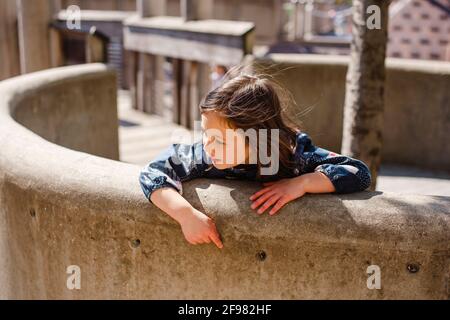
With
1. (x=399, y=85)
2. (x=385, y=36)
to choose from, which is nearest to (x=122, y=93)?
(x=399, y=85)

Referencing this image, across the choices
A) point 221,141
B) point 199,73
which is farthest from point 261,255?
point 199,73

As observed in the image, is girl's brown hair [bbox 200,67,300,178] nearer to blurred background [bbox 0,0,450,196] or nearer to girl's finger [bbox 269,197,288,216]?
girl's finger [bbox 269,197,288,216]

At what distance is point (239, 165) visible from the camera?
2.38 metres

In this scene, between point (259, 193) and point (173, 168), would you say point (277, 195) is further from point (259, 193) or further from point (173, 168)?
point (173, 168)

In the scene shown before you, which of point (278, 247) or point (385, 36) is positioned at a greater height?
point (385, 36)

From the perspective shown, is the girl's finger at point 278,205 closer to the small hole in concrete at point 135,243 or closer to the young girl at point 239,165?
the young girl at point 239,165

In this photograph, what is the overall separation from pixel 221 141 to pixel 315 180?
0.36m

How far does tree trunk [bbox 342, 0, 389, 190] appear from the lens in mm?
4098

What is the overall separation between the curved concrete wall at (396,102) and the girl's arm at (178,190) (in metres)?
4.01

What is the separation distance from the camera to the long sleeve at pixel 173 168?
2268mm

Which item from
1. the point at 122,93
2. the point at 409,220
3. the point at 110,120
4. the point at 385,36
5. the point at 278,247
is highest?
the point at 385,36
